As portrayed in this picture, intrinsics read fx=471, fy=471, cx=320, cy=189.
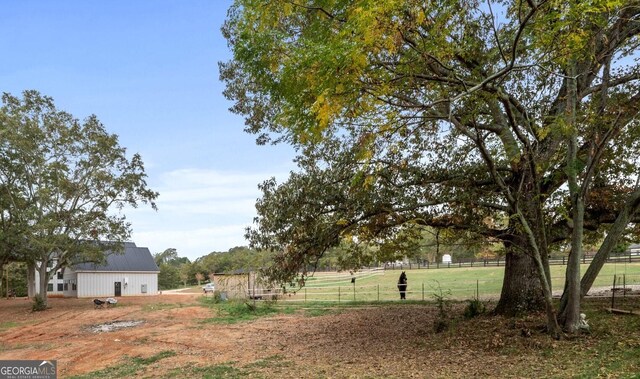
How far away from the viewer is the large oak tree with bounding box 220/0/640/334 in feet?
24.4

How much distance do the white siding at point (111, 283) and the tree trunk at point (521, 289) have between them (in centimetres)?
3993

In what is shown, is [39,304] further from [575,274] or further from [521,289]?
[575,274]

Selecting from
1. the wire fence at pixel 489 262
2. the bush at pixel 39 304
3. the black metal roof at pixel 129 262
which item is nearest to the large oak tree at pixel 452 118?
the bush at pixel 39 304

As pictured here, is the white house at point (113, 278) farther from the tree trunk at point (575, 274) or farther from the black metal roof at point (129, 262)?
the tree trunk at point (575, 274)

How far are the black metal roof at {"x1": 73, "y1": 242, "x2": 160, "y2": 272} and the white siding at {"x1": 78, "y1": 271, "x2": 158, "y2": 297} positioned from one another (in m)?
0.46

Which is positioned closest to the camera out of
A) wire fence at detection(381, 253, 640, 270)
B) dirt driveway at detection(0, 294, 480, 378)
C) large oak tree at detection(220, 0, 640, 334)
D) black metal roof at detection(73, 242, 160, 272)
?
large oak tree at detection(220, 0, 640, 334)

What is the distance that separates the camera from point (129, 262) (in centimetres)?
4634

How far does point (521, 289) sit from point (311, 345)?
596 centimetres

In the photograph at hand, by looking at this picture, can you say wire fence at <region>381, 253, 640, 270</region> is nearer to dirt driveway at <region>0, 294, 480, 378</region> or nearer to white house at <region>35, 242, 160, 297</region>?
dirt driveway at <region>0, 294, 480, 378</region>

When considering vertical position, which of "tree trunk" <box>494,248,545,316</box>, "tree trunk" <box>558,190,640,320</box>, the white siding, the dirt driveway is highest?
"tree trunk" <box>558,190,640,320</box>

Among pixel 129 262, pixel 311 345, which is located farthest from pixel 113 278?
pixel 311 345

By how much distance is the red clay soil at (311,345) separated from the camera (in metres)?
9.21

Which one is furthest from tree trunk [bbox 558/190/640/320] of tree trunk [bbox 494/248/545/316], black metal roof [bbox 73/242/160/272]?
black metal roof [bbox 73/242/160/272]

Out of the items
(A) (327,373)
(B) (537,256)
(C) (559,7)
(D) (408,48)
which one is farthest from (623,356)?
(D) (408,48)
